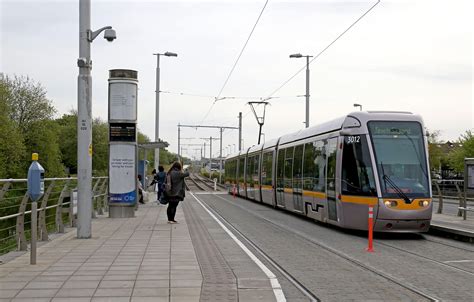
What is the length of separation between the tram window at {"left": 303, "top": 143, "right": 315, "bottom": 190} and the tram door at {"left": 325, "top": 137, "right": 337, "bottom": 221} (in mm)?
1816

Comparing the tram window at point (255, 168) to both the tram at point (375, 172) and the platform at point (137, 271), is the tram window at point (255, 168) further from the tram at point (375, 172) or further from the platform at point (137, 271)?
the platform at point (137, 271)

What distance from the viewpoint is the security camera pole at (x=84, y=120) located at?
13.8 metres

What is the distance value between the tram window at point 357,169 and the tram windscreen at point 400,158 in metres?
0.24

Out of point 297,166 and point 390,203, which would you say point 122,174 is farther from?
point 390,203

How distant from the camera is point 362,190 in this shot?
15328 mm

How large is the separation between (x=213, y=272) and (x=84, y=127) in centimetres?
570

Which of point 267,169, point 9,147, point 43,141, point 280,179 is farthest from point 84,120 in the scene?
point 43,141

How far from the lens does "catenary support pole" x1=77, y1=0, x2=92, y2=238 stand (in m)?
13.8

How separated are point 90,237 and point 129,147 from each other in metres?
7.10

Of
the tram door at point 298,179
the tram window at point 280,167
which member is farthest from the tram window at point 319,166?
the tram window at point 280,167

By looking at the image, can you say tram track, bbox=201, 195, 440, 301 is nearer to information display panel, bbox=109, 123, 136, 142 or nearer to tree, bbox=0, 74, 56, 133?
information display panel, bbox=109, 123, 136, 142

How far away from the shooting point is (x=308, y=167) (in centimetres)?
1995

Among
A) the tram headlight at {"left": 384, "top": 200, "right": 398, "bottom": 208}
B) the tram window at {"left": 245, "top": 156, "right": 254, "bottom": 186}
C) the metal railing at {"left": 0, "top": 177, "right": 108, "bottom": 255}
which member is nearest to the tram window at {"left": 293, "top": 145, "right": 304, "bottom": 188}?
the tram headlight at {"left": 384, "top": 200, "right": 398, "bottom": 208}

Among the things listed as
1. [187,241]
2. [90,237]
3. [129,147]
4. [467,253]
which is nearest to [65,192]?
[90,237]
